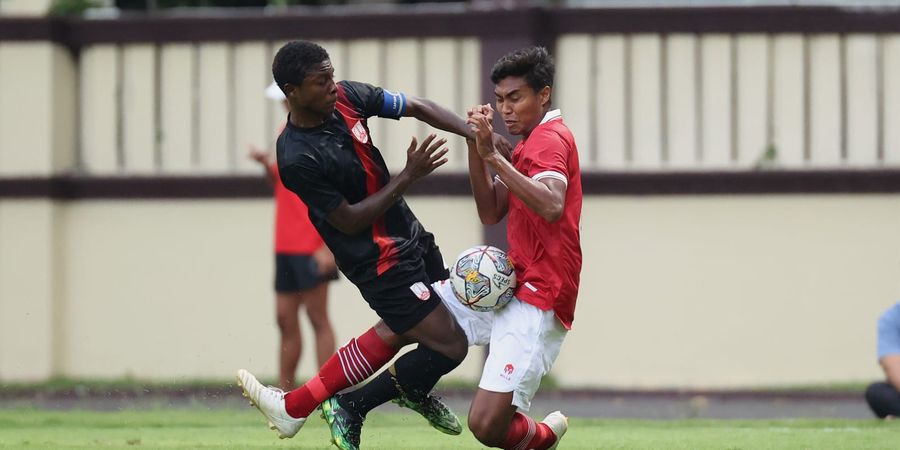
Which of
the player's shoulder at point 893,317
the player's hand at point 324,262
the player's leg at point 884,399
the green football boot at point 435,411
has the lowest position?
the player's leg at point 884,399

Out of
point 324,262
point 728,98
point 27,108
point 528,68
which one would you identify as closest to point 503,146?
point 528,68

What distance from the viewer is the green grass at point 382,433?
8266 millimetres

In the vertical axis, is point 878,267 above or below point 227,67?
below

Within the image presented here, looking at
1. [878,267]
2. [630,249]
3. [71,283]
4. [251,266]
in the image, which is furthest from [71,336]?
[878,267]

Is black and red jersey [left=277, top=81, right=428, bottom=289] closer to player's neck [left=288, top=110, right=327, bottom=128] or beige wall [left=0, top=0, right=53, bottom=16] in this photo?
player's neck [left=288, top=110, right=327, bottom=128]

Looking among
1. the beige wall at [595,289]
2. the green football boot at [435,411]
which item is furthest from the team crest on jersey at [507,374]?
the beige wall at [595,289]

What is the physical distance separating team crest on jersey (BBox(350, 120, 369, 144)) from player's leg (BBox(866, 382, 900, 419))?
4665mm

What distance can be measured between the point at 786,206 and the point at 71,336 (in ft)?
20.6

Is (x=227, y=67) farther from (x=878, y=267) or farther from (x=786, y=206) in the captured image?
(x=878, y=267)

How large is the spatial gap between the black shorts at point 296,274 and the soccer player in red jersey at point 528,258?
3.85 meters

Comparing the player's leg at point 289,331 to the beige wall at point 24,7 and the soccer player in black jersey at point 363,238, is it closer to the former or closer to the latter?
the soccer player in black jersey at point 363,238

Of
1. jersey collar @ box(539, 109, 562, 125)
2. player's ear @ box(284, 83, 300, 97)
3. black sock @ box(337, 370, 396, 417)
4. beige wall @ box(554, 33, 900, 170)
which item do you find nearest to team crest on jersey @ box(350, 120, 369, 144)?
player's ear @ box(284, 83, 300, 97)

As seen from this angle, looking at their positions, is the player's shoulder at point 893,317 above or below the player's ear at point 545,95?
below

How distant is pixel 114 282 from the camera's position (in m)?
13.4
